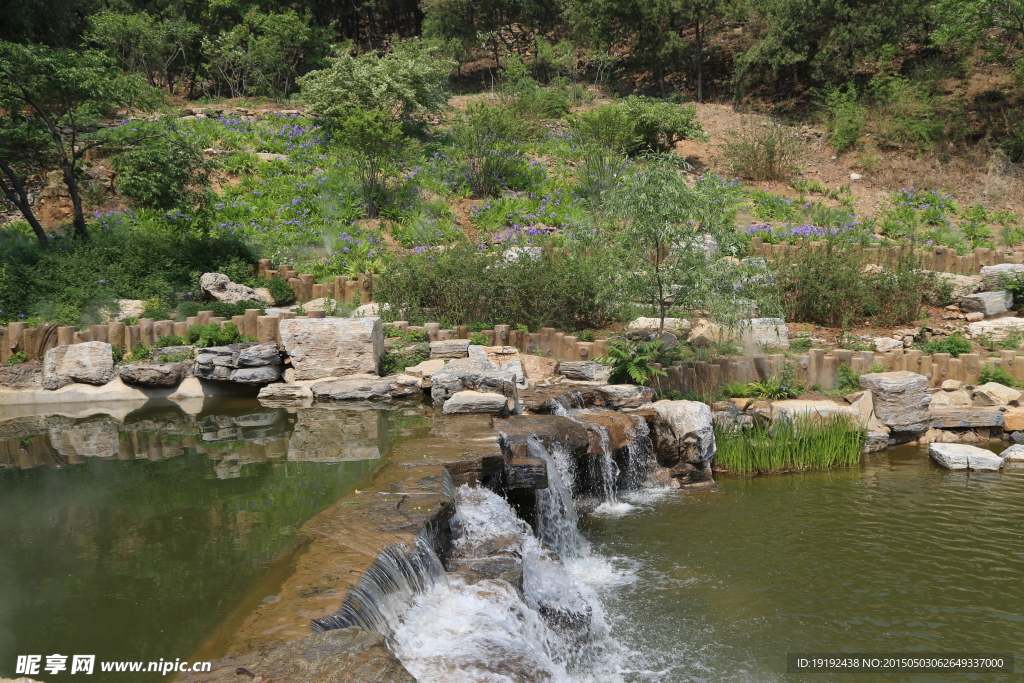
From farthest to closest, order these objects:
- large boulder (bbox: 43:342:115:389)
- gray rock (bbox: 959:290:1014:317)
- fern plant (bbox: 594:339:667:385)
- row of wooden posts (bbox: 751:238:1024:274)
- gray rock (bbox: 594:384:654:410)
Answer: row of wooden posts (bbox: 751:238:1024:274) < gray rock (bbox: 959:290:1014:317) < large boulder (bbox: 43:342:115:389) < fern plant (bbox: 594:339:667:385) < gray rock (bbox: 594:384:654:410)

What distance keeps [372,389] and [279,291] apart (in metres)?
3.37

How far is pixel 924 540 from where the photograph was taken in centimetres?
612

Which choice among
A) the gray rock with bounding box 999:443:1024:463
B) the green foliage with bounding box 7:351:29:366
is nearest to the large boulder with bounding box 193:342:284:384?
the green foliage with bounding box 7:351:29:366

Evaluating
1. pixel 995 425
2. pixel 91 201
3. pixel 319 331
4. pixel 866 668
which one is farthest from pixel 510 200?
pixel 866 668

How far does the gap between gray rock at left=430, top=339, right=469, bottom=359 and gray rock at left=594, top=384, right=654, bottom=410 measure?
196 cm

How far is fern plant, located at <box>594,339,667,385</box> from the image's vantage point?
27.4 feet

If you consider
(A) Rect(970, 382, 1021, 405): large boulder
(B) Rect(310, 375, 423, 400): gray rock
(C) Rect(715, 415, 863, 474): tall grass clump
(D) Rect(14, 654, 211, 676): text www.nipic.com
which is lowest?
(C) Rect(715, 415, 863, 474): tall grass clump

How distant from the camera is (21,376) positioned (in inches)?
372

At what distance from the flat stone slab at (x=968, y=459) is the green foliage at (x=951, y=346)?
213cm

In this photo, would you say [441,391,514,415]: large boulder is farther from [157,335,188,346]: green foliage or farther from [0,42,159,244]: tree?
[0,42,159,244]: tree

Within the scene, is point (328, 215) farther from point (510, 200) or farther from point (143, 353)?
point (143, 353)

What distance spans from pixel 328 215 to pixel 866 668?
12141mm

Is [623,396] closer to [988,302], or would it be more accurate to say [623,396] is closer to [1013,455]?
[1013,455]

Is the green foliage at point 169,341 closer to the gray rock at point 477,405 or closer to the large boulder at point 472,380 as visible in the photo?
the large boulder at point 472,380
